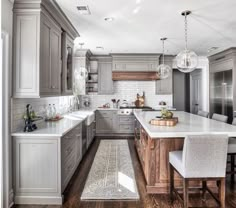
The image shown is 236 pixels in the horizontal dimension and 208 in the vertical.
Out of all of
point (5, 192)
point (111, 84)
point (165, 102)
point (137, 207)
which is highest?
point (111, 84)

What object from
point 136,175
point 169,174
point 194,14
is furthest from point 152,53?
point 169,174

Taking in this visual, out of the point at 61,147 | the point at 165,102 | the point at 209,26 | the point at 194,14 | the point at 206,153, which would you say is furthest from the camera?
the point at 165,102

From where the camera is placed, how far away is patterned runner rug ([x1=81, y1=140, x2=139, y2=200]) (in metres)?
2.87

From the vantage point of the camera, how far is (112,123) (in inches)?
272

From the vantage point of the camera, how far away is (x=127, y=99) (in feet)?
24.3

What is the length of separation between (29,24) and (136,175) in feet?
9.15

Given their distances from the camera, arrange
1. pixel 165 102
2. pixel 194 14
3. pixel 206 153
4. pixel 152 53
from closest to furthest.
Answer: pixel 206 153 < pixel 194 14 < pixel 152 53 < pixel 165 102

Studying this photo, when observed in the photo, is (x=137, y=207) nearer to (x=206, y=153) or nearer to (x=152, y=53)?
(x=206, y=153)

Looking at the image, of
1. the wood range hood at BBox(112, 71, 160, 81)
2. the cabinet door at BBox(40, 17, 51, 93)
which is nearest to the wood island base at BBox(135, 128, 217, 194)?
the cabinet door at BBox(40, 17, 51, 93)

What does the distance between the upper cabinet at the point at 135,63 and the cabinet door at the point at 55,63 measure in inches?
138

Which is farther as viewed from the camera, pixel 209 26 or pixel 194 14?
pixel 209 26

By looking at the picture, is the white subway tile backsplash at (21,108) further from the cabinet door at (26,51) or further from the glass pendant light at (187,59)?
the glass pendant light at (187,59)

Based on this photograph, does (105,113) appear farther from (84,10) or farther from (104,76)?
(84,10)

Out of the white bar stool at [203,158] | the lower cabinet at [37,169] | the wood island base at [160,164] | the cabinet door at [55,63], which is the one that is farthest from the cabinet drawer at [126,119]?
the white bar stool at [203,158]
